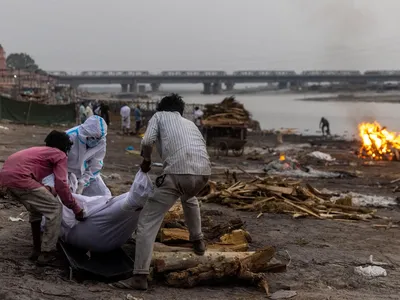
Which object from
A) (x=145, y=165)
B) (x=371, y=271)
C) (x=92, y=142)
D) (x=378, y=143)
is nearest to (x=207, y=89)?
(x=378, y=143)

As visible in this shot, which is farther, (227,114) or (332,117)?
(332,117)

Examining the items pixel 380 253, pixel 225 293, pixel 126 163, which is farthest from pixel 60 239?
pixel 126 163

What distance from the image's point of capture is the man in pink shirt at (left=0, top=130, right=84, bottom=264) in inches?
213

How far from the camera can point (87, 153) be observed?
6605 mm

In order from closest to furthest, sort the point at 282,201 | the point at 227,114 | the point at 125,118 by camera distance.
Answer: the point at 282,201
the point at 227,114
the point at 125,118

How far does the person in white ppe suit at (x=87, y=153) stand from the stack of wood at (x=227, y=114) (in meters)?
15.3

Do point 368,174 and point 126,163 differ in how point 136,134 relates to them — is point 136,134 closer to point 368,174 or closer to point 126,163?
point 126,163

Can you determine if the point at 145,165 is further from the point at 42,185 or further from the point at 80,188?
the point at 80,188

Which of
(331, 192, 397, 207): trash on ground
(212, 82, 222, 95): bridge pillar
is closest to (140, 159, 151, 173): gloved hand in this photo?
(331, 192, 397, 207): trash on ground

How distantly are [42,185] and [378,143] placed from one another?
2005cm

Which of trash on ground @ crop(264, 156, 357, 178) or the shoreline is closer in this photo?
trash on ground @ crop(264, 156, 357, 178)

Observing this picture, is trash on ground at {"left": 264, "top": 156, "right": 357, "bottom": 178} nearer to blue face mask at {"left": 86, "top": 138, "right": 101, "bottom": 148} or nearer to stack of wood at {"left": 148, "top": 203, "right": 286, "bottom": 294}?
blue face mask at {"left": 86, "top": 138, "right": 101, "bottom": 148}

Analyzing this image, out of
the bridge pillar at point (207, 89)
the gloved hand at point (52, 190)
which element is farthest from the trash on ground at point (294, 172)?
the bridge pillar at point (207, 89)

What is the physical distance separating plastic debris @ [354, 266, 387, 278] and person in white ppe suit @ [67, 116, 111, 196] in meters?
3.44
